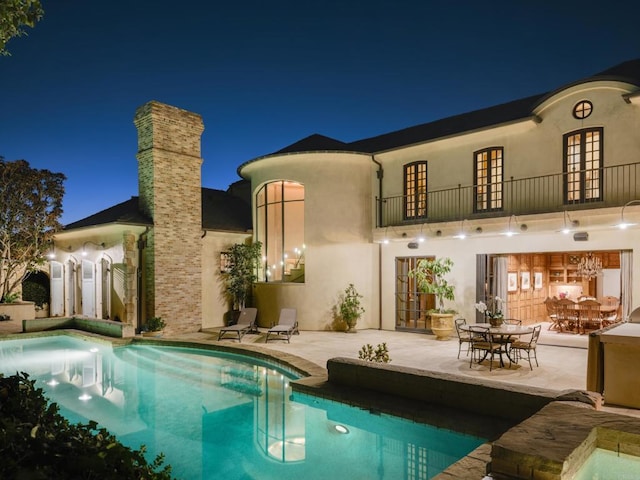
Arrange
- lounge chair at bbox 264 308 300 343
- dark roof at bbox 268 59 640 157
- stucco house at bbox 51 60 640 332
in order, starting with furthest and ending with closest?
lounge chair at bbox 264 308 300 343 < dark roof at bbox 268 59 640 157 < stucco house at bbox 51 60 640 332

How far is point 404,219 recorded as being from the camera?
14305 mm

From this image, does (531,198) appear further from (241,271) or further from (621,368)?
(241,271)

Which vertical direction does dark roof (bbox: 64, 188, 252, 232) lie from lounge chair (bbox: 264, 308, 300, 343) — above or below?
above

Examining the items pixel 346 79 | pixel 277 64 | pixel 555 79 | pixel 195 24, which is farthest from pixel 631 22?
pixel 195 24

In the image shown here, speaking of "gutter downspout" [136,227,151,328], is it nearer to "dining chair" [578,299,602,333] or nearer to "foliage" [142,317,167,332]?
"foliage" [142,317,167,332]

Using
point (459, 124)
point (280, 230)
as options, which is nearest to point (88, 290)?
point (280, 230)

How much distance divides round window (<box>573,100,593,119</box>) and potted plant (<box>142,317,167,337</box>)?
43.5ft

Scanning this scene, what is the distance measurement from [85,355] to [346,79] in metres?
25.0

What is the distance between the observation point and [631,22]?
64.7 feet

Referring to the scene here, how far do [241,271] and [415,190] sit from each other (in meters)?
6.85

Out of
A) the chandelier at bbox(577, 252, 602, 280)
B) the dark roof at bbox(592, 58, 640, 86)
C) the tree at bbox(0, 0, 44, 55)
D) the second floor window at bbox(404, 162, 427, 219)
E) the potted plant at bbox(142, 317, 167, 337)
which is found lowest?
the potted plant at bbox(142, 317, 167, 337)

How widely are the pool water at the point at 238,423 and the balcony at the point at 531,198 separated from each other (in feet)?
23.1

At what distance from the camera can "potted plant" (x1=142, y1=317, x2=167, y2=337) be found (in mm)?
13297

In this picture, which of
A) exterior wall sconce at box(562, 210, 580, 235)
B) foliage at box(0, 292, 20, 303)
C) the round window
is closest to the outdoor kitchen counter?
exterior wall sconce at box(562, 210, 580, 235)
